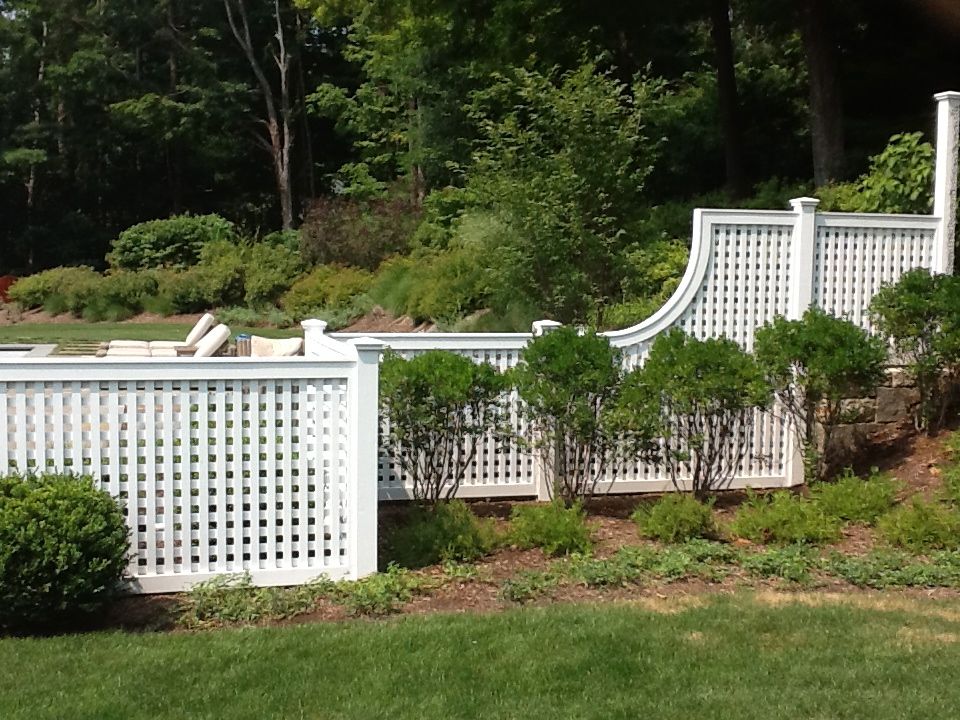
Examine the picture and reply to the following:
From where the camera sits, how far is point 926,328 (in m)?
7.91

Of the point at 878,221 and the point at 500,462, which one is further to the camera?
the point at 878,221

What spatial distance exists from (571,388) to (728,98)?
465 inches

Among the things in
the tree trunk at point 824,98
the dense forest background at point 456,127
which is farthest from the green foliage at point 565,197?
the tree trunk at point 824,98

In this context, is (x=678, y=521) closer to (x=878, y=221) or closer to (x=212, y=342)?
(x=878, y=221)

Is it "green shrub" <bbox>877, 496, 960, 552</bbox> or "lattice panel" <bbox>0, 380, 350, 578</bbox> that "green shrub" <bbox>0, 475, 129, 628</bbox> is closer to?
"lattice panel" <bbox>0, 380, 350, 578</bbox>

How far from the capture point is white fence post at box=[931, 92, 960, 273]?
8.42m

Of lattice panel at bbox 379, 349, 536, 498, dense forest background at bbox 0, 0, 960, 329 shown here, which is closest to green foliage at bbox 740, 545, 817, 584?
lattice panel at bbox 379, 349, 536, 498

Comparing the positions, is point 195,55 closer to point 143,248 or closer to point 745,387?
point 143,248

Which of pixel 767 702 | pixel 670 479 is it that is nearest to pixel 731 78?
pixel 670 479

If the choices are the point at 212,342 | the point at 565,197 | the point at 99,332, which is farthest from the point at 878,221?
the point at 99,332

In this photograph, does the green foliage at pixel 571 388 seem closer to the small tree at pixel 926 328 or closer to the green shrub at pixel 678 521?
the green shrub at pixel 678 521

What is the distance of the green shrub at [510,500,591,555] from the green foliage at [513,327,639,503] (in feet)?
1.99

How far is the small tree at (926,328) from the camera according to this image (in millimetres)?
7723

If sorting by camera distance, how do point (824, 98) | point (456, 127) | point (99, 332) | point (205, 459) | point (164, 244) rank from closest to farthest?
point (205, 459)
point (824, 98)
point (99, 332)
point (456, 127)
point (164, 244)
